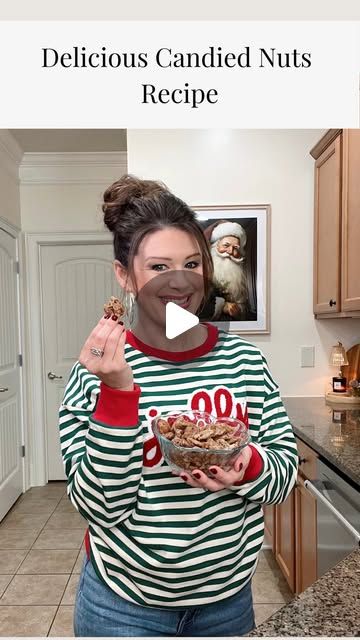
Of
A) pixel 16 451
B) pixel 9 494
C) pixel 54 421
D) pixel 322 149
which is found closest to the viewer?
pixel 322 149

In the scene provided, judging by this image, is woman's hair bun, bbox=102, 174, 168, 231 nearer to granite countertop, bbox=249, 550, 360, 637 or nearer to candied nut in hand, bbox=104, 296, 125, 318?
candied nut in hand, bbox=104, 296, 125, 318

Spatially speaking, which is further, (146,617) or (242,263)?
(242,263)

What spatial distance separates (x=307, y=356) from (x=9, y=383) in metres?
1.69

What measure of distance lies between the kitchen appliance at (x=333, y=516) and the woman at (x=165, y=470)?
2.11 feet

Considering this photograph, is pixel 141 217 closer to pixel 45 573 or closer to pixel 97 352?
pixel 97 352

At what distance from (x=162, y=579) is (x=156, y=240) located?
15.5 inches

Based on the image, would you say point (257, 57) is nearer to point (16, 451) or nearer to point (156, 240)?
point (156, 240)

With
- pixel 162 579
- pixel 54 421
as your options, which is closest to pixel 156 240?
pixel 162 579

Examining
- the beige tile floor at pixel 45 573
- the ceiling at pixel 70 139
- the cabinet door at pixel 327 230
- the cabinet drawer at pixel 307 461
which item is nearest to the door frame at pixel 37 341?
the beige tile floor at pixel 45 573

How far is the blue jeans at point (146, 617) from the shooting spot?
0.58 meters

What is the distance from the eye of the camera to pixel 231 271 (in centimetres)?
201

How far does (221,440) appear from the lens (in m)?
0.56

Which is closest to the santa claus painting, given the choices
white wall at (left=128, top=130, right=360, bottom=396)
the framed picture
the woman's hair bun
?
the framed picture

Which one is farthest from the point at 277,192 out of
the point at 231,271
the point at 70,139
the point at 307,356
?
the point at 70,139
